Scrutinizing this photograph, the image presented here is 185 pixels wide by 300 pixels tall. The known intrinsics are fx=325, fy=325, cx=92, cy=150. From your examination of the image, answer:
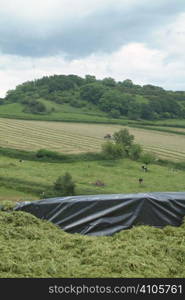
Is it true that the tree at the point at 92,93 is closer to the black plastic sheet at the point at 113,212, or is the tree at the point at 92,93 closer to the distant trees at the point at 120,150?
the distant trees at the point at 120,150

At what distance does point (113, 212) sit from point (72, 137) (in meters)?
46.7

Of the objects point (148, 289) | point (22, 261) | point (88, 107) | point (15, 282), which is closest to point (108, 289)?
point (148, 289)

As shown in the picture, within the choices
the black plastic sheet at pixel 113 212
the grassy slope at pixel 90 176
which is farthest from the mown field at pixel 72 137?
the black plastic sheet at pixel 113 212

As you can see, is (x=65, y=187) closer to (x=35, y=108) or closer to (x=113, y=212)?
(x=113, y=212)

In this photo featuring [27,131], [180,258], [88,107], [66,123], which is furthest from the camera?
[88,107]

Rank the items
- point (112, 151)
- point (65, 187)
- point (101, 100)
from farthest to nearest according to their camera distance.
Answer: point (101, 100), point (112, 151), point (65, 187)

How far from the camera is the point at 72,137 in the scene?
5291 centimetres

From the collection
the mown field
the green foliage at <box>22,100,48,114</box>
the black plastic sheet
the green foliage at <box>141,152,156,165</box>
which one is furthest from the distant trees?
the black plastic sheet

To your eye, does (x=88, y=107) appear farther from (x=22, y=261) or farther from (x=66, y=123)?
(x=22, y=261)

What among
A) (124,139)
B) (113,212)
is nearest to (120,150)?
(124,139)

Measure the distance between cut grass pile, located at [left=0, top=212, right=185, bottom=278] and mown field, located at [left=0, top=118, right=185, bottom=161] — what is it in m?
36.7

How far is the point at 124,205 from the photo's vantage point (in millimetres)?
6508

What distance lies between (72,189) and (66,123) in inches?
1634

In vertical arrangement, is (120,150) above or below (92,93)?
below
